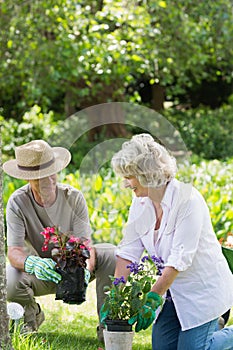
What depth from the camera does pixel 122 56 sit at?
8.46 m

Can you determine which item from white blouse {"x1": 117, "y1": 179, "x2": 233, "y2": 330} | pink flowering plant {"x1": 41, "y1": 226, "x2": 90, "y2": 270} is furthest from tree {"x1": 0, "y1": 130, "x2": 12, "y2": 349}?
white blouse {"x1": 117, "y1": 179, "x2": 233, "y2": 330}

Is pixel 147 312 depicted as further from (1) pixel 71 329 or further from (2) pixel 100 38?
(2) pixel 100 38

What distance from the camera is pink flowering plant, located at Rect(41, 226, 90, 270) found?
3.27 m

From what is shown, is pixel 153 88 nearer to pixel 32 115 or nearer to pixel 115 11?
pixel 32 115

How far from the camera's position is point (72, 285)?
3.35 meters

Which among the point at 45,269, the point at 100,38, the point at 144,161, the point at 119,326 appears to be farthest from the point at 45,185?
the point at 100,38

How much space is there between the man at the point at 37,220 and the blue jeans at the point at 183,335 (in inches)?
21.6

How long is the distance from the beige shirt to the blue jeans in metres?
0.67

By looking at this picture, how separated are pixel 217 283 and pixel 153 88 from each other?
10309mm

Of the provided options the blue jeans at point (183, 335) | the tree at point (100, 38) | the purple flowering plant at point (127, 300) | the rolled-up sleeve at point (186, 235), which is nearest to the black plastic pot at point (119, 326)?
the purple flowering plant at point (127, 300)

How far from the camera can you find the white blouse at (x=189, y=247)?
2.96 meters

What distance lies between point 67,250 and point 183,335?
0.64 m

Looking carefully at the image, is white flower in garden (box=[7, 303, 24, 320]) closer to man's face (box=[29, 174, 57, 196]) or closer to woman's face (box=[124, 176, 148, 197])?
man's face (box=[29, 174, 57, 196])

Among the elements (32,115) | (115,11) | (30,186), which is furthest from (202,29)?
(30,186)
